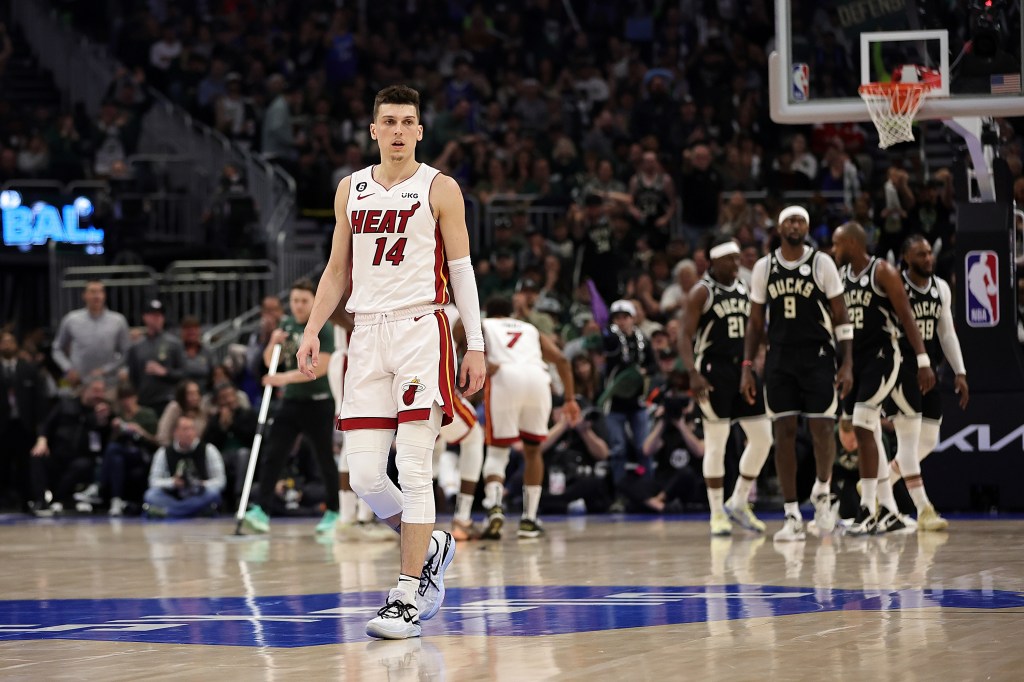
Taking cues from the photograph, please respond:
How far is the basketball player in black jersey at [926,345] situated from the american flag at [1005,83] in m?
1.56

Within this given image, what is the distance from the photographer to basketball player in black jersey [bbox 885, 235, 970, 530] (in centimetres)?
1278

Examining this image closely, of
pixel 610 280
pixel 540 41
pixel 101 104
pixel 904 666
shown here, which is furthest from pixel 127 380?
pixel 904 666

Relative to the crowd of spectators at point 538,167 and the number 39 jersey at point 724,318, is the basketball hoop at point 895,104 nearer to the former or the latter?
the crowd of spectators at point 538,167

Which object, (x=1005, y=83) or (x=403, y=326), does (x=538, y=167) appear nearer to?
(x=1005, y=83)

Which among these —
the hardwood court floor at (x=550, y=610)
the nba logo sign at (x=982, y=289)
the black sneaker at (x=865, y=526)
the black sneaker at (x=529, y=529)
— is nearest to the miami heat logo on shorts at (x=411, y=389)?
the hardwood court floor at (x=550, y=610)

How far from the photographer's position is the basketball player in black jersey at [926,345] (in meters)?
12.8

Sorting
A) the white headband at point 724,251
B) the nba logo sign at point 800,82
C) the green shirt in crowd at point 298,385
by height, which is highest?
the nba logo sign at point 800,82

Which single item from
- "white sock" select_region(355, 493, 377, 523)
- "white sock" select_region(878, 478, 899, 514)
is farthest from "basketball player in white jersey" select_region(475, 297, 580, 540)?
"white sock" select_region(878, 478, 899, 514)

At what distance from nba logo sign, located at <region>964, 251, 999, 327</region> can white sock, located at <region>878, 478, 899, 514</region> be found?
260 cm

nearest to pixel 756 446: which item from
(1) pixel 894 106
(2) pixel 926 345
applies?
(2) pixel 926 345

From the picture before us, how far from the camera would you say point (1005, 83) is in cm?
1353

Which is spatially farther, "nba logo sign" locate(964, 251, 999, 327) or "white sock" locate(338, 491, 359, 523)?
"nba logo sign" locate(964, 251, 999, 327)

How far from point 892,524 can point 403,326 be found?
6444 mm

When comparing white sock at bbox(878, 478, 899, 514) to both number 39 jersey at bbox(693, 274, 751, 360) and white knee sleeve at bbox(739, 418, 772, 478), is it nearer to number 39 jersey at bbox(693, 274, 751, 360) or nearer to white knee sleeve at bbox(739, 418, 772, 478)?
white knee sleeve at bbox(739, 418, 772, 478)
